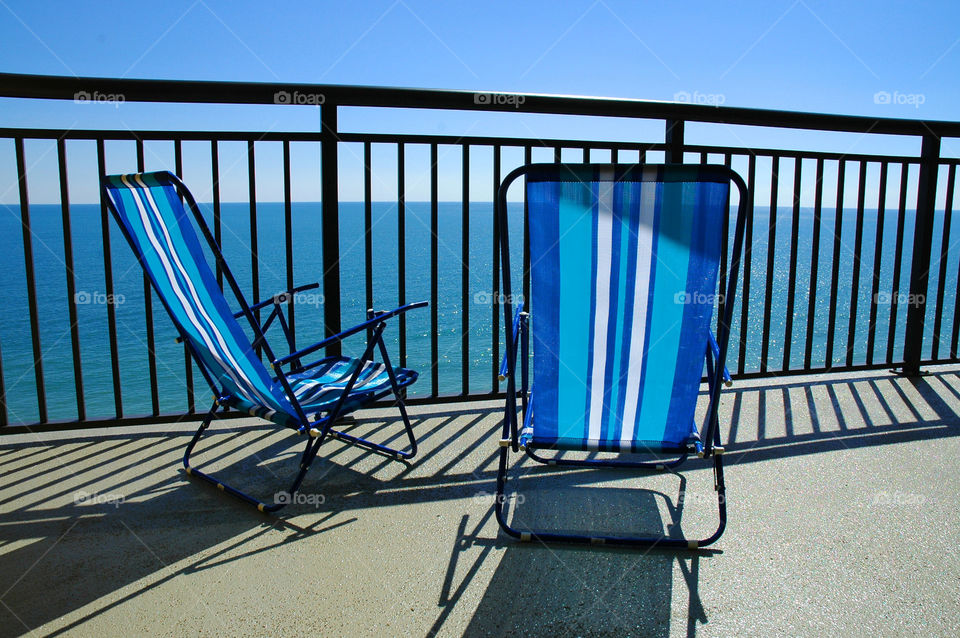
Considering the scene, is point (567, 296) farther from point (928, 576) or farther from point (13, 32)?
point (13, 32)

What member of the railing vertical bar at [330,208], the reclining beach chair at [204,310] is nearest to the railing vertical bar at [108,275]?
the reclining beach chair at [204,310]

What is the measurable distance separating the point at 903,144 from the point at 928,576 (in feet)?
8.51

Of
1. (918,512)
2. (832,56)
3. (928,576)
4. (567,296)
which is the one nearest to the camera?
(928,576)

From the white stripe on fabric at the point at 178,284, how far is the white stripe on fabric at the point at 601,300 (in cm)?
104

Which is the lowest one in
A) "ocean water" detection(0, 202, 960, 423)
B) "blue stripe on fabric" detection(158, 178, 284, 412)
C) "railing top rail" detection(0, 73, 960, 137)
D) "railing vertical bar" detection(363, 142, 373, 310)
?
"ocean water" detection(0, 202, 960, 423)

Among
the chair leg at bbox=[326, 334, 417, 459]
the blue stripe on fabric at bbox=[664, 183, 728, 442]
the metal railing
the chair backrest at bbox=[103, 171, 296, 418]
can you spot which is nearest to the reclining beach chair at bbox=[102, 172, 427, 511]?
the chair backrest at bbox=[103, 171, 296, 418]

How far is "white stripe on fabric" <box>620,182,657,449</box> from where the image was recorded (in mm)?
1721

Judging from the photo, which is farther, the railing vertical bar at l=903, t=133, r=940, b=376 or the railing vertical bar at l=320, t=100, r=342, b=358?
the railing vertical bar at l=903, t=133, r=940, b=376

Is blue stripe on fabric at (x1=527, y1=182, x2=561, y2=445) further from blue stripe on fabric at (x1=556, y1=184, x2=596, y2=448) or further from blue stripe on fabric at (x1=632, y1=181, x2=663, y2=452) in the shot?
blue stripe on fabric at (x1=632, y1=181, x2=663, y2=452)

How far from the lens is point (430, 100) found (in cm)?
261

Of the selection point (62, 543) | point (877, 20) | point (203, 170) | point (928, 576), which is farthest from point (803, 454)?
point (877, 20)

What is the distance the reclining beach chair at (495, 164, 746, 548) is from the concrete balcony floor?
0.18 m

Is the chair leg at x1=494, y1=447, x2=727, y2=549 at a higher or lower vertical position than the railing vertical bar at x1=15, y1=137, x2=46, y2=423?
lower

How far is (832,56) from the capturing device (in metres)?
9.01
